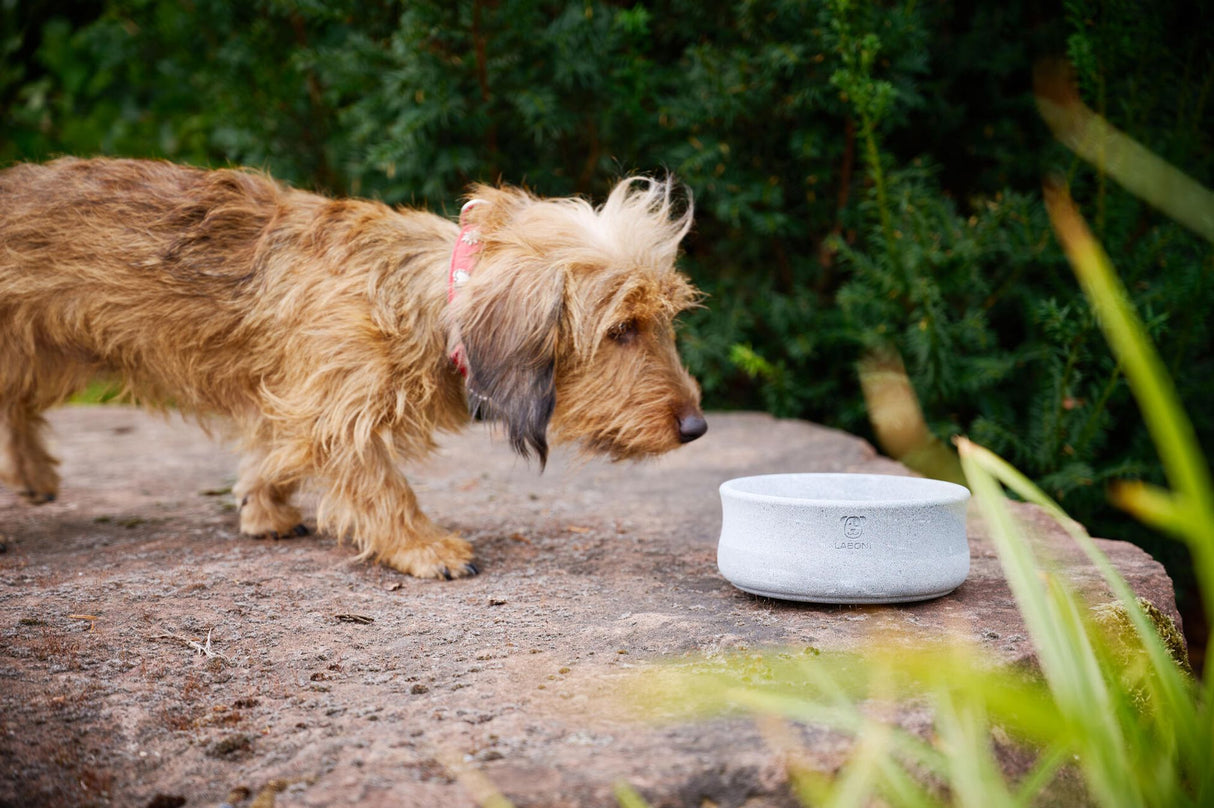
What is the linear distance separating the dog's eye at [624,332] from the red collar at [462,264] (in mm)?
480

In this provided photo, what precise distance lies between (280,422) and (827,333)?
9.20 ft

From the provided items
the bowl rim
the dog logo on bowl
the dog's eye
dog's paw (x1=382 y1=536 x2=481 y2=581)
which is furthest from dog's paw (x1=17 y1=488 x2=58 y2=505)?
the dog logo on bowl

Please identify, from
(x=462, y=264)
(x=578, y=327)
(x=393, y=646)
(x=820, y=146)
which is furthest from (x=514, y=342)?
(x=820, y=146)

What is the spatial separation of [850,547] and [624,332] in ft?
3.55

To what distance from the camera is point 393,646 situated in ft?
8.21

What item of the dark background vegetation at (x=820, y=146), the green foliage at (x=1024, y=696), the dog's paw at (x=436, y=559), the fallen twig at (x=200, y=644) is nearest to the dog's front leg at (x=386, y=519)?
the dog's paw at (x=436, y=559)

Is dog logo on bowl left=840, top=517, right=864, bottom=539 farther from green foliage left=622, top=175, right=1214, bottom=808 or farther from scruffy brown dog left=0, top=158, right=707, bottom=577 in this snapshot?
scruffy brown dog left=0, top=158, right=707, bottom=577

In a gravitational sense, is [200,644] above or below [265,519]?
above

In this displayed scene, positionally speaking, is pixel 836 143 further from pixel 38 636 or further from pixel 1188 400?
pixel 38 636

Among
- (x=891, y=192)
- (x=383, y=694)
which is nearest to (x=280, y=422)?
(x=383, y=694)

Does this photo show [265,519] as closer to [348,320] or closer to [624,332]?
[348,320]

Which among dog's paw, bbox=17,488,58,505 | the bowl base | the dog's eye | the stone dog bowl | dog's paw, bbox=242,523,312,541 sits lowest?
dog's paw, bbox=17,488,58,505

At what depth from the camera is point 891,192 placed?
473 centimetres

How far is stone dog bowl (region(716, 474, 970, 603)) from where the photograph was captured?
2.50m
